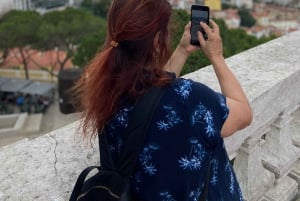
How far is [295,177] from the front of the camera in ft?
7.86

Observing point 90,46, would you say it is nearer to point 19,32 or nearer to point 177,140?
point 19,32

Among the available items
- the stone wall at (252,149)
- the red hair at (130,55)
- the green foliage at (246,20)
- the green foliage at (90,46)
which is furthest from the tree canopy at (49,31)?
the green foliage at (246,20)

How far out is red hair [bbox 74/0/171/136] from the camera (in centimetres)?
116

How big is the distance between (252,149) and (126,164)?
0.96 metres

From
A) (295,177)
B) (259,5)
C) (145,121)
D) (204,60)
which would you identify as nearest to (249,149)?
(295,177)

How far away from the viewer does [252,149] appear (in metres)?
2.00

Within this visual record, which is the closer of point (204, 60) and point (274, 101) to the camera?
point (274, 101)

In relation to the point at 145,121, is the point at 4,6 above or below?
below

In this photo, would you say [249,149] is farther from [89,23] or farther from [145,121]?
[89,23]

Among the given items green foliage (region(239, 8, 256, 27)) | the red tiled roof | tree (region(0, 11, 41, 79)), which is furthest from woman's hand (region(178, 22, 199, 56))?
green foliage (region(239, 8, 256, 27))

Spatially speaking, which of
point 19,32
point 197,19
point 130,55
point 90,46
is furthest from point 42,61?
point 130,55

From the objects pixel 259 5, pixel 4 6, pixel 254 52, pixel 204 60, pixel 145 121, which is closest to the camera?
pixel 145 121

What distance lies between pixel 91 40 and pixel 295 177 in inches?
564

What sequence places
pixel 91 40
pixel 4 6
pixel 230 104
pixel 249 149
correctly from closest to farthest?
pixel 230 104 → pixel 249 149 → pixel 91 40 → pixel 4 6
